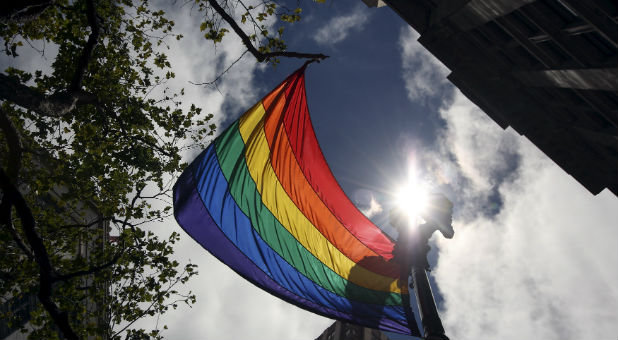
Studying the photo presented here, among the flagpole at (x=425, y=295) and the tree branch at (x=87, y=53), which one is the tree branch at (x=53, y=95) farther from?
the flagpole at (x=425, y=295)

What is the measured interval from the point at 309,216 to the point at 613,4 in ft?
27.9

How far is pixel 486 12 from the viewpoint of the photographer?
1002 cm

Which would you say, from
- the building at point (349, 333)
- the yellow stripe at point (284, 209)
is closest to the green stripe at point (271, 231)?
the yellow stripe at point (284, 209)

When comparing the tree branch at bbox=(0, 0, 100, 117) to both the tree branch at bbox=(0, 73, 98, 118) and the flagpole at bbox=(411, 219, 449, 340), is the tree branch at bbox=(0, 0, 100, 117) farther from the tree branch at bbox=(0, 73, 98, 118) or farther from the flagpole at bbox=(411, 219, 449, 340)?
the flagpole at bbox=(411, 219, 449, 340)

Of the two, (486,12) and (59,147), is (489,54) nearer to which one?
(486,12)

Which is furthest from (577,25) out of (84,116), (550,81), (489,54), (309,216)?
(84,116)

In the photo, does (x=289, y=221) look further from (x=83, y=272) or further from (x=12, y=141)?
(x=12, y=141)

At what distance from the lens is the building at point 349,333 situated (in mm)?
32438

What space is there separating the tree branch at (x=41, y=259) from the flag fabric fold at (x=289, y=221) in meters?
2.17

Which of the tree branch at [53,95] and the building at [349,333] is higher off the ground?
the building at [349,333]

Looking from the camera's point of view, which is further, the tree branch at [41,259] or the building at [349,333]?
the building at [349,333]

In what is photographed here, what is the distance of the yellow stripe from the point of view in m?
6.79

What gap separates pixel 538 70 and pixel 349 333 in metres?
33.6

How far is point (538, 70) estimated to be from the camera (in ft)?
34.1
